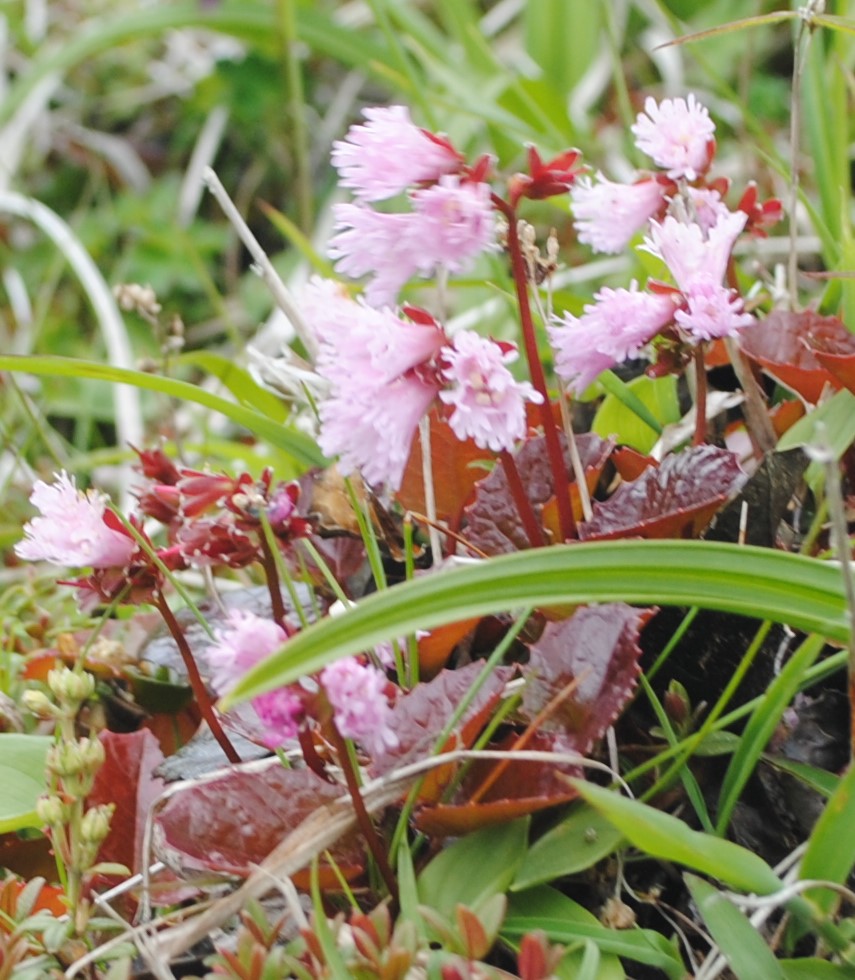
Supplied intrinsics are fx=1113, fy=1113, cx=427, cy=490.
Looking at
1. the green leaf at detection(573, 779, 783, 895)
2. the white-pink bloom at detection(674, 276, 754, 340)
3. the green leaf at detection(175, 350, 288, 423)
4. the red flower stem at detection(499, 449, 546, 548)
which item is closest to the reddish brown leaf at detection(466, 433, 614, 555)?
the red flower stem at detection(499, 449, 546, 548)

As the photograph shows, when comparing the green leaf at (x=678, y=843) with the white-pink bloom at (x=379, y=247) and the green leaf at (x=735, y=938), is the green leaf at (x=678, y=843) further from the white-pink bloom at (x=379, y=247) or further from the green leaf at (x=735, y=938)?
the white-pink bloom at (x=379, y=247)

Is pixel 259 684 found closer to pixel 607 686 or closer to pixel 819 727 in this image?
pixel 607 686

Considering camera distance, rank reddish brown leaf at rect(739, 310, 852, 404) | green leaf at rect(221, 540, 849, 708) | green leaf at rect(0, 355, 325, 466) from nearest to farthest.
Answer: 1. green leaf at rect(221, 540, 849, 708)
2. green leaf at rect(0, 355, 325, 466)
3. reddish brown leaf at rect(739, 310, 852, 404)

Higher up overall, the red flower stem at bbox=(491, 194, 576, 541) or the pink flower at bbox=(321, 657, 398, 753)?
the red flower stem at bbox=(491, 194, 576, 541)

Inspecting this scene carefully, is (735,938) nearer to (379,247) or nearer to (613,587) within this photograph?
(613,587)

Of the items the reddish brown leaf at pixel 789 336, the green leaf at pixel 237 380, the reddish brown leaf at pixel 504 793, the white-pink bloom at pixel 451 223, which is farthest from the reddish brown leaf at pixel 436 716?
the green leaf at pixel 237 380

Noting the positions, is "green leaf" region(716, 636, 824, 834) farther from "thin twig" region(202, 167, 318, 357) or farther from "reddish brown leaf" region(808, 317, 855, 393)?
"thin twig" region(202, 167, 318, 357)
